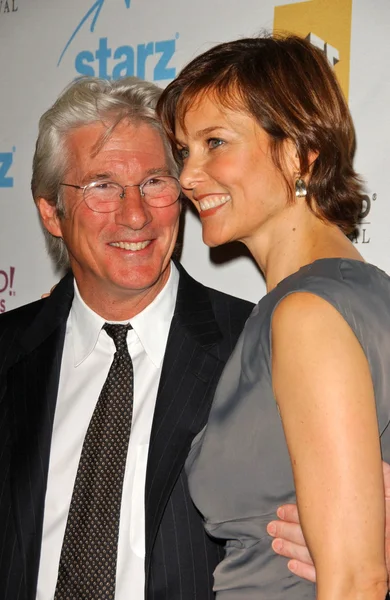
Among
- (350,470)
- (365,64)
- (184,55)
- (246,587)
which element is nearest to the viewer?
(350,470)

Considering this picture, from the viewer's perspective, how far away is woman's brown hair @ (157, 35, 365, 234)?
155cm

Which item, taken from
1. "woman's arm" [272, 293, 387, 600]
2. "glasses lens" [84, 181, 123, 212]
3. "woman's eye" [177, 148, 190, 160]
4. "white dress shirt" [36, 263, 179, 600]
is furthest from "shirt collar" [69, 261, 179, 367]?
"woman's arm" [272, 293, 387, 600]

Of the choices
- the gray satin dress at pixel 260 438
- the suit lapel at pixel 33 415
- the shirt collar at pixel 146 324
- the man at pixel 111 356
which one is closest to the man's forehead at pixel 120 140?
the man at pixel 111 356

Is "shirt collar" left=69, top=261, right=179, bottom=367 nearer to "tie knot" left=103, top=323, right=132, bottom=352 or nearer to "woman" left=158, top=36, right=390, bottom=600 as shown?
"tie knot" left=103, top=323, right=132, bottom=352

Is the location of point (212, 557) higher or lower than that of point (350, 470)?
lower

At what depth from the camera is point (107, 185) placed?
2.20m

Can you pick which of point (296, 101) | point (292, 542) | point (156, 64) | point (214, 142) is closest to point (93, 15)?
point (156, 64)

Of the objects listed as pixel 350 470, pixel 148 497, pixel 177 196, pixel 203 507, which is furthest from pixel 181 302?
pixel 350 470

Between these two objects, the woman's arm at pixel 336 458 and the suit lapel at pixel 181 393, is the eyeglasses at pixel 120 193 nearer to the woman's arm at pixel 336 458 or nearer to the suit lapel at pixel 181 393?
the suit lapel at pixel 181 393

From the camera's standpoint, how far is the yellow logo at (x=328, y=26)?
2164 millimetres

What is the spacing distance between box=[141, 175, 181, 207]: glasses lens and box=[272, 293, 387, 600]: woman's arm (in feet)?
3.38

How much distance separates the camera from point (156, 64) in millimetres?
2578

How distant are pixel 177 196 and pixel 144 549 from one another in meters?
0.94

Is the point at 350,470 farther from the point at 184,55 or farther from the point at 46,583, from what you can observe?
the point at 184,55
